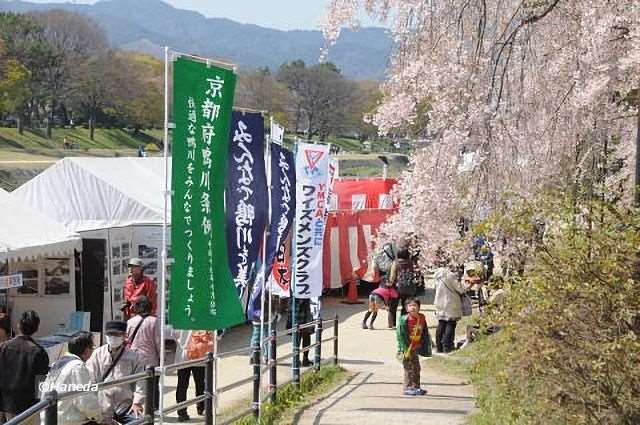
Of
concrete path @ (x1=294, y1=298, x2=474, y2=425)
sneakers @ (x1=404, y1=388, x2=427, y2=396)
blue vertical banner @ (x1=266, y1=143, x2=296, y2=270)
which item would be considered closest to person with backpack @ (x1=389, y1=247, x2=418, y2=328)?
concrete path @ (x1=294, y1=298, x2=474, y2=425)

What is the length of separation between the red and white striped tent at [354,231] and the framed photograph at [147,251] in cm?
662

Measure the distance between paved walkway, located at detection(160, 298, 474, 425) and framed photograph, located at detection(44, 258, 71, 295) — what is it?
1.88 m

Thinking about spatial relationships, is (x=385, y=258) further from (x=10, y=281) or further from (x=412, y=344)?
(x=10, y=281)

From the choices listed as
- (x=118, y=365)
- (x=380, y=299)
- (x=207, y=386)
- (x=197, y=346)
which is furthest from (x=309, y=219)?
(x=380, y=299)

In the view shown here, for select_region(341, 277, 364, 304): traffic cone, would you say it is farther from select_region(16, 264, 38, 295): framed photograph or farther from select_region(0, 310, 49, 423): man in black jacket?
select_region(0, 310, 49, 423): man in black jacket

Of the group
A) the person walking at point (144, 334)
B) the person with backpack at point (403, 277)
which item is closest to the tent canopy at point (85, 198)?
the person with backpack at point (403, 277)

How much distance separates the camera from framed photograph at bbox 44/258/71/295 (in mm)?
11789

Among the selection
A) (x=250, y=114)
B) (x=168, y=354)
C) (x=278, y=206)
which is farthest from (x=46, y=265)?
(x=250, y=114)

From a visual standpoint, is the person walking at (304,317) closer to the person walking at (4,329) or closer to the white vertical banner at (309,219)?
the white vertical banner at (309,219)

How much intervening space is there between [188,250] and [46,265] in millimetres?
5644

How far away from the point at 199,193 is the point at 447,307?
24.6 ft

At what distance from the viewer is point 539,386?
20.2 feet

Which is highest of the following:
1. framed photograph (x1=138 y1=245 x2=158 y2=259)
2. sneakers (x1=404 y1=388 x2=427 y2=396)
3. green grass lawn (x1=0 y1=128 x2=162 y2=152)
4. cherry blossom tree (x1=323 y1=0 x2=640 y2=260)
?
green grass lawn (x1=0 y1=128 x2=162 y2=152)

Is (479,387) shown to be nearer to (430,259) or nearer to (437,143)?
(437,143)
